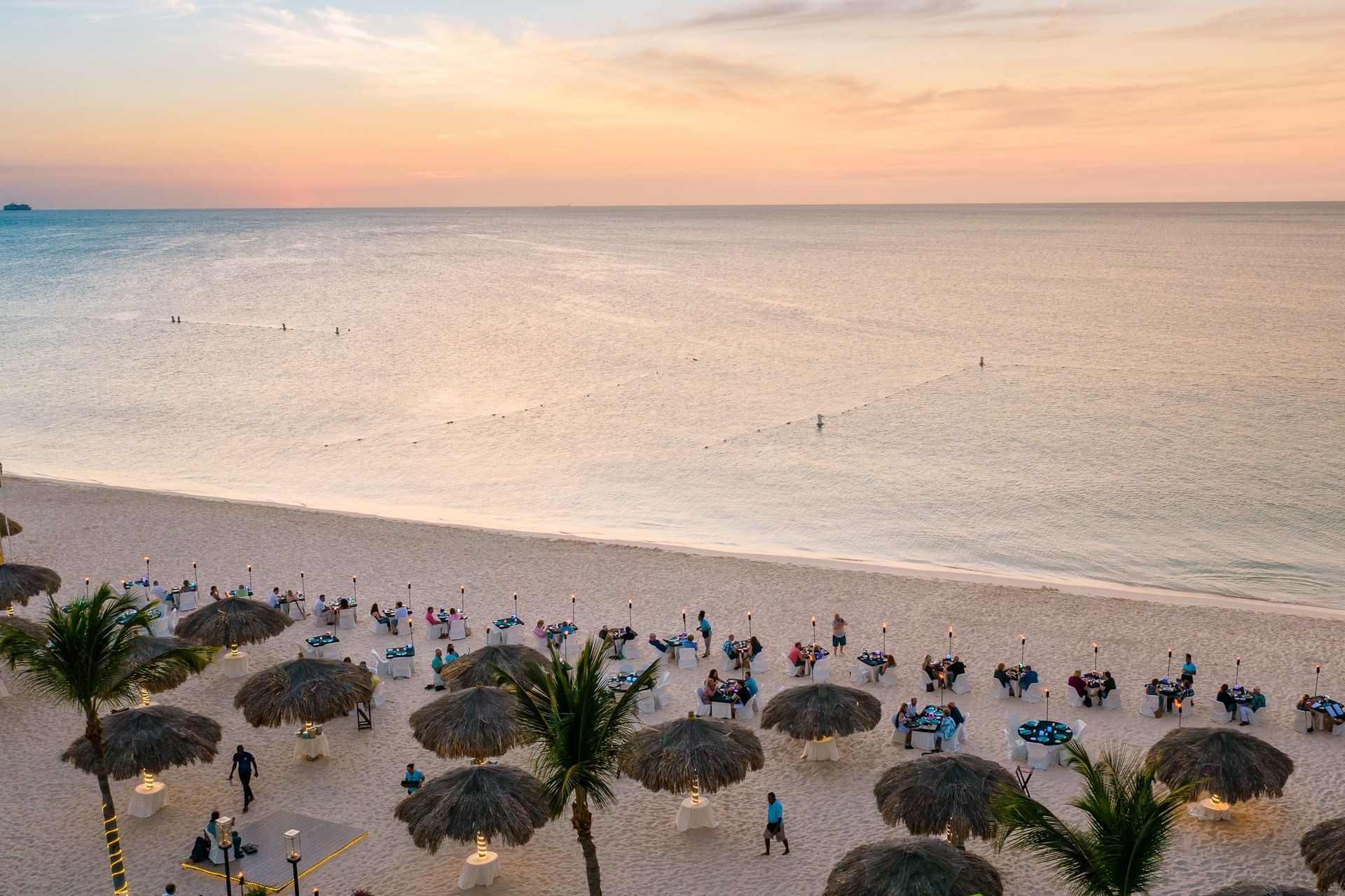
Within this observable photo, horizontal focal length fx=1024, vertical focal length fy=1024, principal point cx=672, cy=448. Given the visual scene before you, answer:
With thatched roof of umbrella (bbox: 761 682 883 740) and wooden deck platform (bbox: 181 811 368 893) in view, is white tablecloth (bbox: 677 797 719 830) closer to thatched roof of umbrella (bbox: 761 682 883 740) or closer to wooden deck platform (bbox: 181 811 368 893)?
thatched roof of umbrella (bbox: 761 682 883 740)

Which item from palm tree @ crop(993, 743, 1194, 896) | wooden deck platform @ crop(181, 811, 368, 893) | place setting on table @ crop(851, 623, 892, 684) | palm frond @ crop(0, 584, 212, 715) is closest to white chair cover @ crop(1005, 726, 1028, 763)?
place setting on table @ crop(851, 623, 892, 684)

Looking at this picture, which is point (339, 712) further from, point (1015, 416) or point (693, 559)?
point (1015, 416)

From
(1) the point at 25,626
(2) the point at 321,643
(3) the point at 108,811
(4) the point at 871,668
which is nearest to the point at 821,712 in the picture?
(4) the point at 871,668

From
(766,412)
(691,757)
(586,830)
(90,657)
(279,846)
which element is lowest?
(279,846)

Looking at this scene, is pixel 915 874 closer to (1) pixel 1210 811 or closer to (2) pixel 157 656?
(1) pixel 1210 811

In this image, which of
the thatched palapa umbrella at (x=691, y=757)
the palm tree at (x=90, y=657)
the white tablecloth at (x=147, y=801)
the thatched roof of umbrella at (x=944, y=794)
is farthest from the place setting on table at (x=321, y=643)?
the thatched roof of umbrella at (x=944, y=794)
